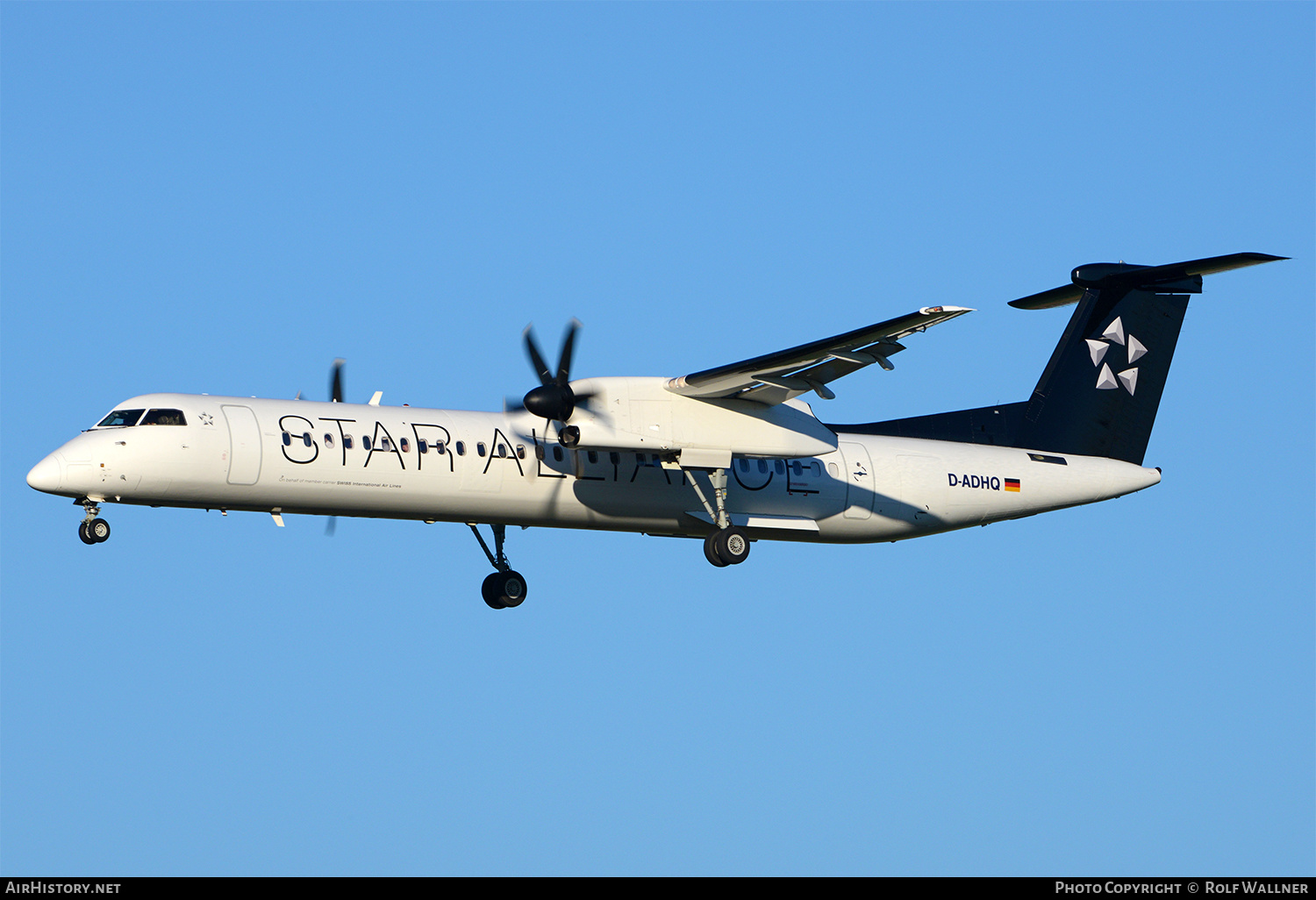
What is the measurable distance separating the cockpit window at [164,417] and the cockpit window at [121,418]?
146 mm

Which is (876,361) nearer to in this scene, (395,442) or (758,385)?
(758,385)

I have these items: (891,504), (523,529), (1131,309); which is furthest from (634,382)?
(1131,309)

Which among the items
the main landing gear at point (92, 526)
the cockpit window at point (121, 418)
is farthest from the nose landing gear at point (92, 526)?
the cockpit window at point (121, 418)

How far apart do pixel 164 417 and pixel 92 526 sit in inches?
72.8

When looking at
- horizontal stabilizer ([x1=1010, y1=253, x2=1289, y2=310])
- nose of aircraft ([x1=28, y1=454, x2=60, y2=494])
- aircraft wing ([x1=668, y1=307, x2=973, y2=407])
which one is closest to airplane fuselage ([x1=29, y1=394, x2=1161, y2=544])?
nose of aircraft ([x1=28, y1=454, x2=60, y2=494])

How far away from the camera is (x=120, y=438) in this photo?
22.5m

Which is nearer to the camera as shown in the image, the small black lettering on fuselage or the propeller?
the propeller

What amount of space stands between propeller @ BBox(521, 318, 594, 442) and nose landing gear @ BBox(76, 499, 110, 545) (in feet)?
20.8

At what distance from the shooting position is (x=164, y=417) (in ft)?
74.9

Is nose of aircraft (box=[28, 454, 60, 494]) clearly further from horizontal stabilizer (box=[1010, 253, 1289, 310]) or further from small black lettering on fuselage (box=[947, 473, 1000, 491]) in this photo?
horizontal stabilizer (box=[1010, 253, 1289, 310])

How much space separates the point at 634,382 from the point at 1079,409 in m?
9.11

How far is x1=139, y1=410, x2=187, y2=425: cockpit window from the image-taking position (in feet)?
74.7

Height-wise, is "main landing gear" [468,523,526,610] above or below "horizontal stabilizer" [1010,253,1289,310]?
below
